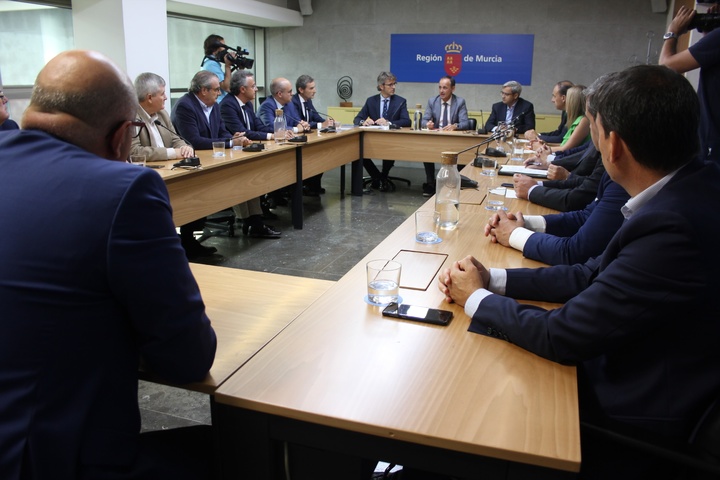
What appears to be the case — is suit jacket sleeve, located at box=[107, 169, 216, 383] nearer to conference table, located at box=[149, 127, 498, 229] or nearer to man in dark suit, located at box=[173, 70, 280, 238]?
conference table, located at box=[149, 127, 498, 229]

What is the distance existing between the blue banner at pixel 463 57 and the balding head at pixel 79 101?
8364mm

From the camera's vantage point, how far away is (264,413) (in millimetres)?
1146

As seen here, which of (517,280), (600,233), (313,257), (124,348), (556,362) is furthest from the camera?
(313,257)

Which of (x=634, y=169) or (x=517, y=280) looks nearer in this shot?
(x=634, y=169)

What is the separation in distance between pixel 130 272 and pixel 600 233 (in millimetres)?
1430

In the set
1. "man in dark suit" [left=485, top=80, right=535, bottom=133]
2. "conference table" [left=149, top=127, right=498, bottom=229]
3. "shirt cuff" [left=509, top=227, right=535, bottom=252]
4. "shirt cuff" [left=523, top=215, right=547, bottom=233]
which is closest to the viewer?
"shirt cuff" [left=509, top=227, right=535, bottom=252]

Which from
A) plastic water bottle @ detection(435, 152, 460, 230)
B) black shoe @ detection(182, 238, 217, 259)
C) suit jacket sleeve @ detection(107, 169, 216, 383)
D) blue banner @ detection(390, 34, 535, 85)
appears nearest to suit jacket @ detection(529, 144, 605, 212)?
plastic water bottle @ detection(435, 152, 460, 230)

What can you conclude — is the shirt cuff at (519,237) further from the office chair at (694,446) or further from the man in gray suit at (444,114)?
the man in gray suit at (444,114)

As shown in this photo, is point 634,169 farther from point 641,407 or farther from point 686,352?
point 641,407

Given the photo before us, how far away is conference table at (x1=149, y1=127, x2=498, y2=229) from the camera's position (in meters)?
3.79

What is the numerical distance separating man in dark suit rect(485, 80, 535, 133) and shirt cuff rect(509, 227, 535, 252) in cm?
475

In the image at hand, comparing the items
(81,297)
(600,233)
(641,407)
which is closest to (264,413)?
(81,297)

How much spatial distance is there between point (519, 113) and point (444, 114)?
0.93 metres

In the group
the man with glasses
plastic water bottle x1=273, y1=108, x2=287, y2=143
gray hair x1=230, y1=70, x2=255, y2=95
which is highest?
gray hair x1=230, y1=70, x2=255, y2=95
